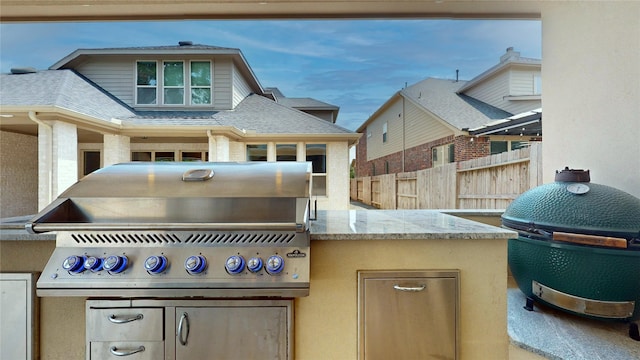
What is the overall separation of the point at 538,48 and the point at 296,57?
8.71 ft

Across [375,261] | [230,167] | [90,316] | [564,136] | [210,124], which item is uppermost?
[210,124]

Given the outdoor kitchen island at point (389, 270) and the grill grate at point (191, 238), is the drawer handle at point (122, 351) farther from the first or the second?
the outdoor kitchen island at point (389, 270)

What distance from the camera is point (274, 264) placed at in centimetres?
100

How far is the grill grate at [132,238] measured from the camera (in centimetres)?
104

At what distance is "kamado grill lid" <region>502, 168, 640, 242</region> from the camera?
40.8 inches

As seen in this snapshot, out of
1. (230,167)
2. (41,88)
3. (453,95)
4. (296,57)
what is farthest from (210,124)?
(453,95)

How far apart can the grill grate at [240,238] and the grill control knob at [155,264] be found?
0.11m

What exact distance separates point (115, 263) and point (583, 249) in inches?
71.0

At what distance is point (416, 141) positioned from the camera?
257 inches

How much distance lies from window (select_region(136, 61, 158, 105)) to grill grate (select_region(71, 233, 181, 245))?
4.16m

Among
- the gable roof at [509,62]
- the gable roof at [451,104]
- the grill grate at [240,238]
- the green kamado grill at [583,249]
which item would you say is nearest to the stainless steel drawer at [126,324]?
the grill grate at [240,238]

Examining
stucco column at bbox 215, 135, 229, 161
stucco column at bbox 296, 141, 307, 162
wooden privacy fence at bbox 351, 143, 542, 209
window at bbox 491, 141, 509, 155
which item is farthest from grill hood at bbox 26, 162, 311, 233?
window at bbox 491, 141, 509, 155

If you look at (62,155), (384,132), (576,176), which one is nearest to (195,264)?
(576,176)

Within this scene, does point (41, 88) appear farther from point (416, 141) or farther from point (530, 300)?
point (416, 141)
